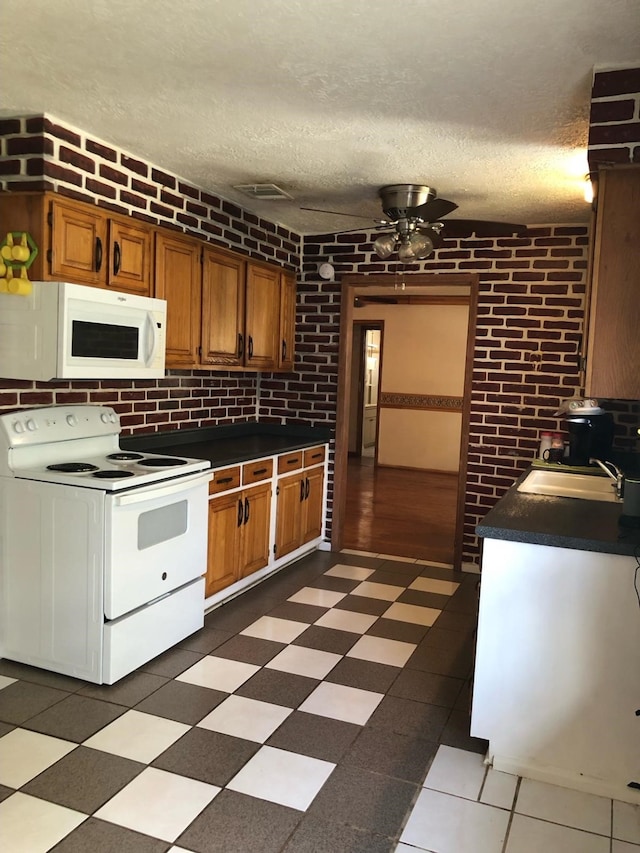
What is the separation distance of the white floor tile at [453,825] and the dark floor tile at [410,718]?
0.40 m

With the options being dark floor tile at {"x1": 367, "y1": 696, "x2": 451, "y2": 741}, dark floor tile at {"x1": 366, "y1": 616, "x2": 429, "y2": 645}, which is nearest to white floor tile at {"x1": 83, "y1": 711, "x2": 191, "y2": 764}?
dark floor tile at {"x1": 367, "y1": 696, "x2": 451, "y2": 741}

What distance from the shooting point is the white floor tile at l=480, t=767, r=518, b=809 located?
215cm

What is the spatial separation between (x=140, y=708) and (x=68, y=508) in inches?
32.8

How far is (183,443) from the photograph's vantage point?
4.18 metres

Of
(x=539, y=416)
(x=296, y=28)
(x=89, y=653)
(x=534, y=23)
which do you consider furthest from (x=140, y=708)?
(x=539, y=416)

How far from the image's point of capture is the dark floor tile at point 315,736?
241 centimetres

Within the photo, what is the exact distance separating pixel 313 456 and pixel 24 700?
2603 millimetres

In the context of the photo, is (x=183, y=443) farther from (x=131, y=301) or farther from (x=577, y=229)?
(x=577, y=229)

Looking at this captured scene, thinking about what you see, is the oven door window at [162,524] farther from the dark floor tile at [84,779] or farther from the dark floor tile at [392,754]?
the dark floor tile at [392,754]

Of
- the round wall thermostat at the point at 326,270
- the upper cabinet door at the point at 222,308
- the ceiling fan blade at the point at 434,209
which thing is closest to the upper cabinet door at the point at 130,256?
the upper cabinet door at the point at 222,308

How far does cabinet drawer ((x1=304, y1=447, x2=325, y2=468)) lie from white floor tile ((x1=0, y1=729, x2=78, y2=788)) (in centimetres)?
264

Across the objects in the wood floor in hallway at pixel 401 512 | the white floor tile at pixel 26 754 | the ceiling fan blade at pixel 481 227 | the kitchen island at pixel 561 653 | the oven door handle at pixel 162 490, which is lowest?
the white floor tile at pixel 26 754

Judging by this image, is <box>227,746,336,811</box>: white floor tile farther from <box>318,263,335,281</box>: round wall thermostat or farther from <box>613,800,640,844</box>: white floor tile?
<box>318,263,335,281</box>: round wall thermostat

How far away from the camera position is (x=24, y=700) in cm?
266
